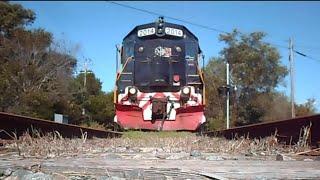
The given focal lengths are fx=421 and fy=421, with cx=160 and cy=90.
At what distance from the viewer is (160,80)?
40.5 ft

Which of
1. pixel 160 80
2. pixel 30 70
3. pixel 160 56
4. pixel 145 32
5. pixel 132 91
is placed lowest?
pixel 132 91

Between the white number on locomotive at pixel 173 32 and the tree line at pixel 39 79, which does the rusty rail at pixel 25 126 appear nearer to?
the white number on locomotive at pixel 173 32

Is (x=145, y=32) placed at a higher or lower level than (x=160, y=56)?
higher

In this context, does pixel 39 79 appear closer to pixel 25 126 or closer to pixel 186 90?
pixel 186 90

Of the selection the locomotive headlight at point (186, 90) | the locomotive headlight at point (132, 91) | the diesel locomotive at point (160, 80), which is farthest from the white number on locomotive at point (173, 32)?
the locomotive headlight at point (132, 91)

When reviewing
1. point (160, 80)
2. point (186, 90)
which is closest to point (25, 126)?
point (186, 90)

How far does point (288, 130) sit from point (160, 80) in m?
6.15

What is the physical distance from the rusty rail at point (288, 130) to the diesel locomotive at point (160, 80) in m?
3.26

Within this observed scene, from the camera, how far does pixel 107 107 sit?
20906 millimetres

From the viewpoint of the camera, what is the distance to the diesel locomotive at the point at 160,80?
1164cm

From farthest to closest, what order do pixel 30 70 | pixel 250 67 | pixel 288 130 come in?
pixel 250 67 → pixel 30 70 → pixel 288 130

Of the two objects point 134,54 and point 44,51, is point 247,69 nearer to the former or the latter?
point 44,51

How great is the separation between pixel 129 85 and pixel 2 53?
10427 mm

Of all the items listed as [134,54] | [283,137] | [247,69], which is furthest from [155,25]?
[247,69]
